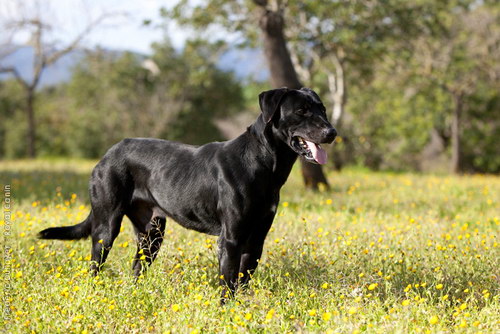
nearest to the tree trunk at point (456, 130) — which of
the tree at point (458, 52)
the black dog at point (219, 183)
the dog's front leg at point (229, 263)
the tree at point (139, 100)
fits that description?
the tree at point (458, 52)

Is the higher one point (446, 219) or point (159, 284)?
point (159, 284)

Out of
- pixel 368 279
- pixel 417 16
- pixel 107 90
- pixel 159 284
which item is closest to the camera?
pixel 159 284

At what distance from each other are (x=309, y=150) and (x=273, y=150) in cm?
26

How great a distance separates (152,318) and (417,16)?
13.0 meters

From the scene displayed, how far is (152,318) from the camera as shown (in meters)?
3.35

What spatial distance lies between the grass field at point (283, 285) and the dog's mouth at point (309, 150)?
0.85 m

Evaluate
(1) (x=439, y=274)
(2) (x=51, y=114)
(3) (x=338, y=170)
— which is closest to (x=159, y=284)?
(1) (x=439, y=274)

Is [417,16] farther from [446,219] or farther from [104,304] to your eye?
[104,304]

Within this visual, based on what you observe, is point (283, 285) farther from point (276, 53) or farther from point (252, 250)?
point (276, 53)

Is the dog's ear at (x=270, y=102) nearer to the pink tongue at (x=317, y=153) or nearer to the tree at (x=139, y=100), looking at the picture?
the pink tongue at (x=317, y=153)

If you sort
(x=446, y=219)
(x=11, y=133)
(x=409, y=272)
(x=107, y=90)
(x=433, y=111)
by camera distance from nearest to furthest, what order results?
(x=409, y=272) < (x=446, y=219) < (x=433, y=111) < (x=107, y=90) < (x=11, y=133)

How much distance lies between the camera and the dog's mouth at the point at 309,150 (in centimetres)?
342

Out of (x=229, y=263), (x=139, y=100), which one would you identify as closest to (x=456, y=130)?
(x=139, y=100)

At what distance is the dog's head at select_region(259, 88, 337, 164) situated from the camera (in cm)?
342
